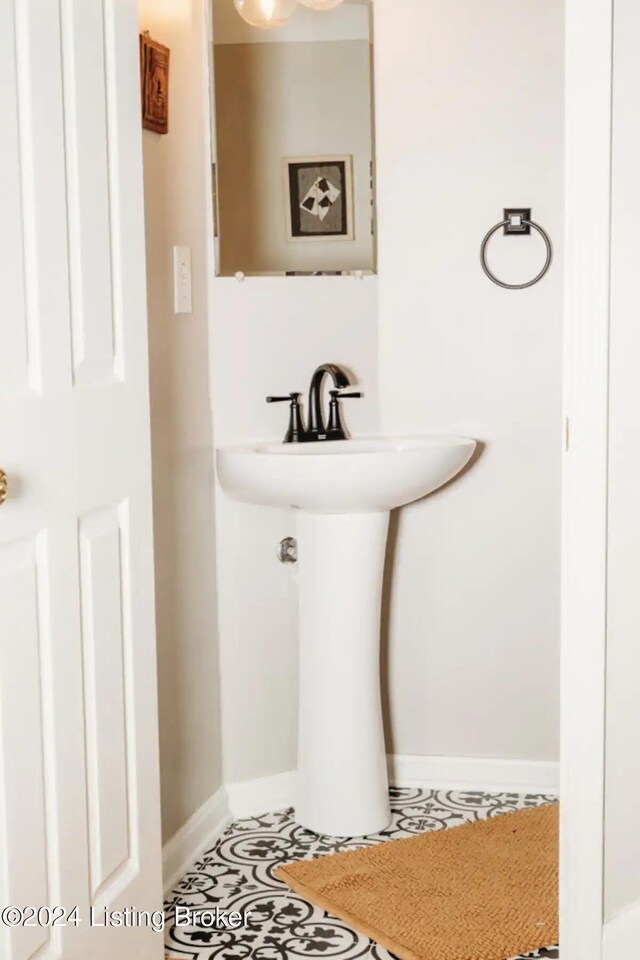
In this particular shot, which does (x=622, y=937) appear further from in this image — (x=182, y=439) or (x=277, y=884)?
(x=182, y=439)

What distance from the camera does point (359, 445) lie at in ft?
9.76

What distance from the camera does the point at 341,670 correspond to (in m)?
2.87

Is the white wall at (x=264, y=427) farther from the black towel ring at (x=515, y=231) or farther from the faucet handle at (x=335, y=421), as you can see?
the black towel ring at (x=515, y=231)

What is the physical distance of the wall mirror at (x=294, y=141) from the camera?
292cm

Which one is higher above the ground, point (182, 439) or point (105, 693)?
point (182, 439)

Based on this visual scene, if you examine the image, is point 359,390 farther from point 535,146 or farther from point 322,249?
point 535,146

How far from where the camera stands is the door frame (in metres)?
1.93

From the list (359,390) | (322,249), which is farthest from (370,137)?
(359,390)

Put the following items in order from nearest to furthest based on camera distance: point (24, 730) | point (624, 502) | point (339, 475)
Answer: point (24, 730), point (624, 502), point (339, 475)

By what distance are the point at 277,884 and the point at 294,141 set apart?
5.47 ft

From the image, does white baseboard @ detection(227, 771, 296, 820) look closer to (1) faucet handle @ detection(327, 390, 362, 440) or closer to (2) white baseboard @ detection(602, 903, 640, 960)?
(1) faucet handle @ detection(327, 390, 362, 440)

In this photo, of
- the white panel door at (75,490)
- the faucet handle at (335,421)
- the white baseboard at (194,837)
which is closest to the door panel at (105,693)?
the white panel door at (75,490)

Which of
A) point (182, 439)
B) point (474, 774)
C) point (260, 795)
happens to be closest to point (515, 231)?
point (182, 439)

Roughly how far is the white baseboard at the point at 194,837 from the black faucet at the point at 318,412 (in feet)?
2.82
